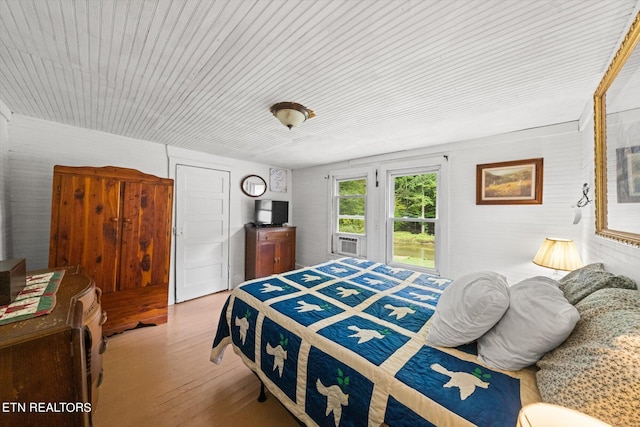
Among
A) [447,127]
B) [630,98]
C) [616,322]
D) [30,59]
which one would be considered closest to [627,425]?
[616,322]

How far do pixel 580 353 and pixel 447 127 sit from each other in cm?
222

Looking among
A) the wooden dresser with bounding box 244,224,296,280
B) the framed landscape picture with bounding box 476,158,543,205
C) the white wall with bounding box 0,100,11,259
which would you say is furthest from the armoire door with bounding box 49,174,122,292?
the framed landscape picture with bounding box 476,158,543,205

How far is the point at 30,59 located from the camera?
54.7 inches

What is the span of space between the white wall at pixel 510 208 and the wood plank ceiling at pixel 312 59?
11.6 inches

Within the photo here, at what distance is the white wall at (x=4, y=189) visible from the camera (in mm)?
2074

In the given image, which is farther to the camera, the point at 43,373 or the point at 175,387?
the point at 175,387

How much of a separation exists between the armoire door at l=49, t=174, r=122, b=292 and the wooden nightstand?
322cm

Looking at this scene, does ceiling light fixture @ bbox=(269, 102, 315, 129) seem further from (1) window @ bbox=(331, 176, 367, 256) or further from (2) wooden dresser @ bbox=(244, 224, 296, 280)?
(2) wooden dresser @ bbox=(244, 224, 296, 280)

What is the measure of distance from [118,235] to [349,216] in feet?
10.6

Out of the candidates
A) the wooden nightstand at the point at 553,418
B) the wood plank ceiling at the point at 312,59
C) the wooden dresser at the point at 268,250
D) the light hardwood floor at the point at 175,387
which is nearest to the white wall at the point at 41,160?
the wood plank ceiling at the point at 312,59

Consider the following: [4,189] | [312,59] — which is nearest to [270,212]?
[4,189]

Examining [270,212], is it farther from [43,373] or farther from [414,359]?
[414,359]

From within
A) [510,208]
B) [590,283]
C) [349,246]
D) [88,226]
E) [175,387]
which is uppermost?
[510,208]

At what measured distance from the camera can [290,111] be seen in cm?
191
